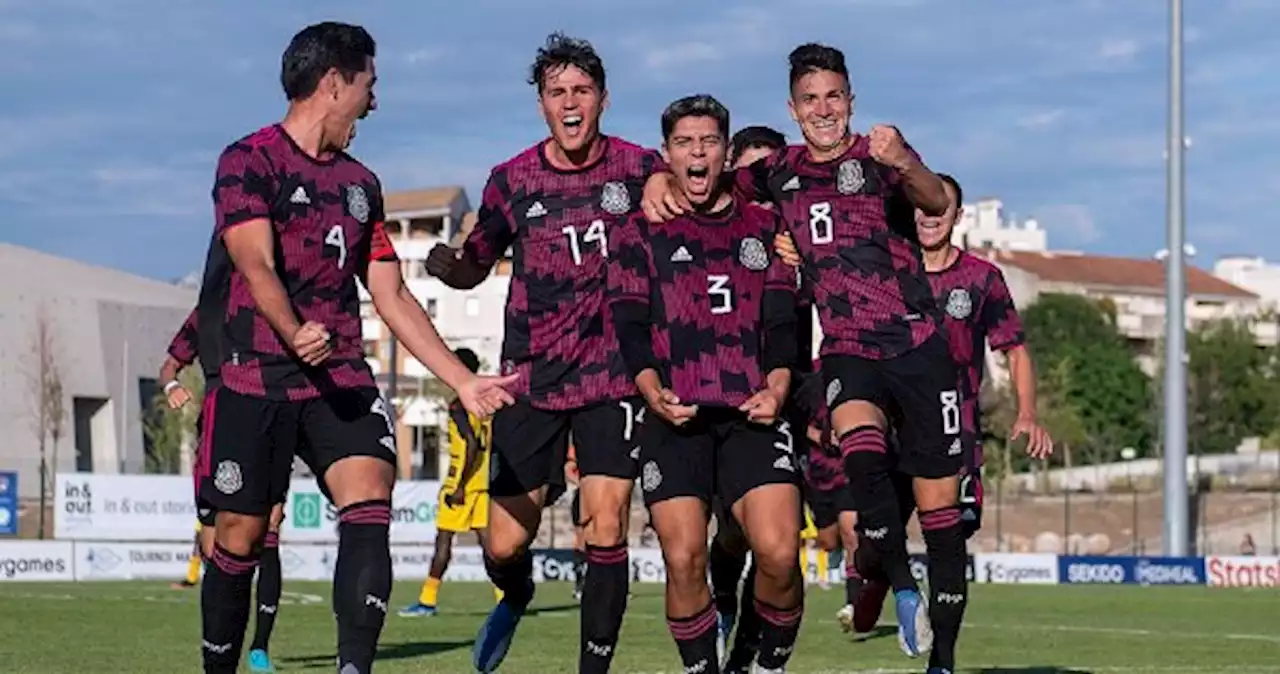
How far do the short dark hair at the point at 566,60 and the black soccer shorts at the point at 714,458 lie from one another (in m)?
1.57

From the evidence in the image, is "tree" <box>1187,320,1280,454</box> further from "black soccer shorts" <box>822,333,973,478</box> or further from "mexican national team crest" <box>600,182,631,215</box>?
"mexican national team crest" <box>600,182,631,215</box>

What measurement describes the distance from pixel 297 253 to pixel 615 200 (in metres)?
1.94

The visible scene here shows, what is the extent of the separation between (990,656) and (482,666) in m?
4.86

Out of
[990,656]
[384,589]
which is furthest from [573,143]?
[990,656]

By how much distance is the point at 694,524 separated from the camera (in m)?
10.0

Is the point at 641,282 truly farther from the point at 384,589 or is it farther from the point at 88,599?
the point at 88,599

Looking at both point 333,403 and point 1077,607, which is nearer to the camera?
Result: point 333,403

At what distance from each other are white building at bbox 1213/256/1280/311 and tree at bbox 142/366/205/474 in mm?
98861

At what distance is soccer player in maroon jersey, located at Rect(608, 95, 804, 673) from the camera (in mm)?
10047

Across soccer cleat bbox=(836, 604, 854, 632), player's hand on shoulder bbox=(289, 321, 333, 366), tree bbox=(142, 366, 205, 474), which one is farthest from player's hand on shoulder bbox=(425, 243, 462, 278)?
tree bbox=(142, 366, 205, 474)

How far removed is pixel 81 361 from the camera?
270 ft

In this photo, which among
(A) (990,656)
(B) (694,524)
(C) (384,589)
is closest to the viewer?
(C) (384,589)

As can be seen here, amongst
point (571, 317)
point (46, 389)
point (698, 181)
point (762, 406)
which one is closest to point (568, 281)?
point (571, 317)

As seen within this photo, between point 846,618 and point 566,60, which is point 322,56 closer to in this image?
point 566,60
